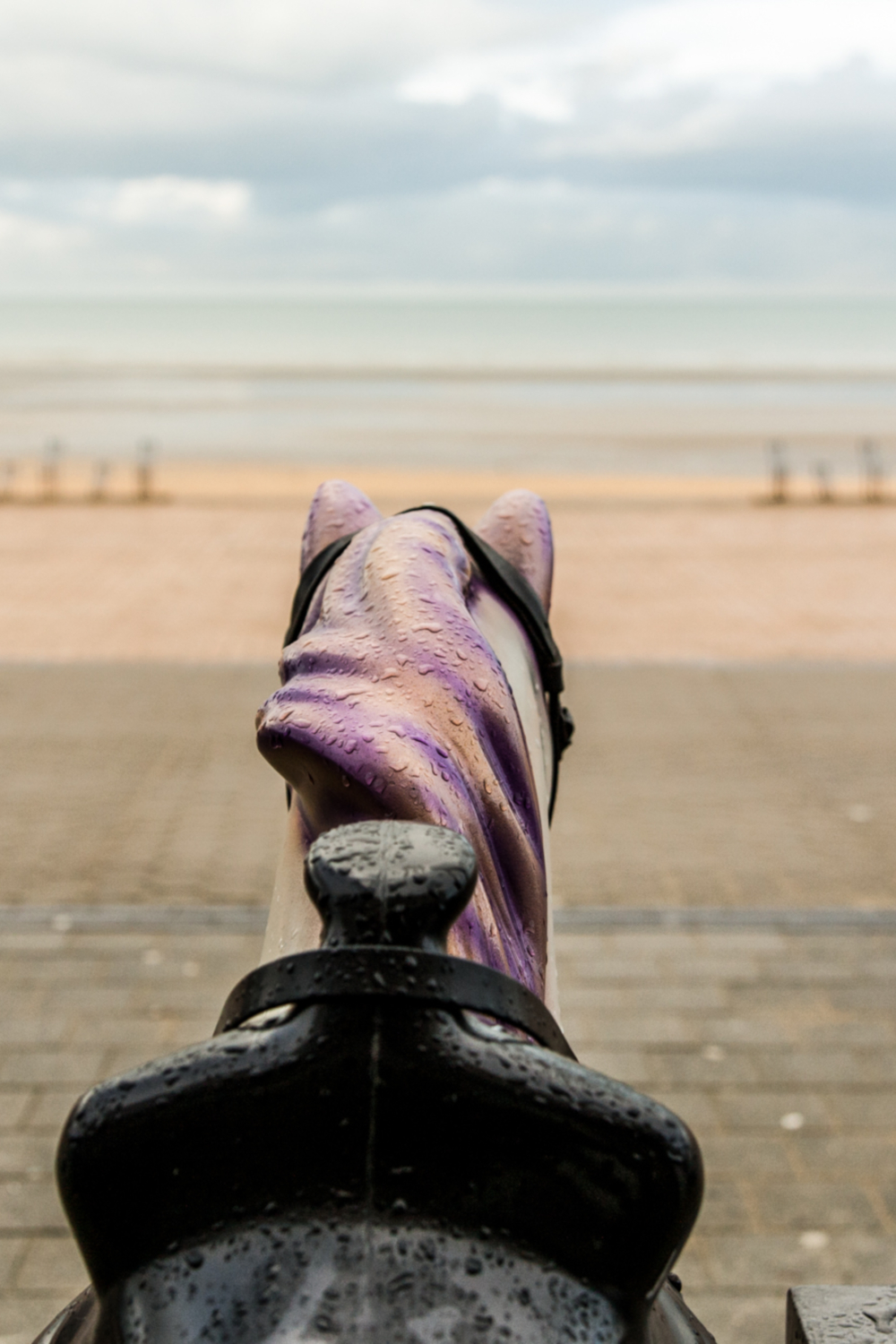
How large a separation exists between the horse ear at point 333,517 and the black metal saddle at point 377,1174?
1164 millimetres

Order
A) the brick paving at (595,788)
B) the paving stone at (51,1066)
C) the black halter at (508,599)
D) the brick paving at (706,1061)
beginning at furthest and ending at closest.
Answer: the brick paving at (595,788), the paving stone at (51,1066), the brick paving at (706,1061), the black halter at (508,599)

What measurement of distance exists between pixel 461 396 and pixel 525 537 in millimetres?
55095

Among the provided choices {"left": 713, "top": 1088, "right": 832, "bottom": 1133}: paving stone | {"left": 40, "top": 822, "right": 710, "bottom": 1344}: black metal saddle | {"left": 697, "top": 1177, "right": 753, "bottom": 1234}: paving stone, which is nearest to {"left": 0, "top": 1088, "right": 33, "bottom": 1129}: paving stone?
{"left": 697, "top": 1177, "right": 753, "bottom": 1234}: paving stone

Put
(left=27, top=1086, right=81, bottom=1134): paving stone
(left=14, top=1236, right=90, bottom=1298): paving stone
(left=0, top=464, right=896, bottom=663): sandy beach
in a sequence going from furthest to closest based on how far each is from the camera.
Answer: (left=0, top=464, right=896, bottom=663): sandy beach, (left=27, top=1086, right=81, bottom=1134): paving stone, (left=14, top=1236, right=90, bottom=1298): paving stone

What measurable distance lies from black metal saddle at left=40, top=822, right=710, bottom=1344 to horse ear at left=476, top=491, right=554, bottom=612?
3.94 ft

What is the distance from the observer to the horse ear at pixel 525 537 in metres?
1.95

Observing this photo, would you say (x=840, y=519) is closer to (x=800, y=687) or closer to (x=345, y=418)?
(x=800, y=687)

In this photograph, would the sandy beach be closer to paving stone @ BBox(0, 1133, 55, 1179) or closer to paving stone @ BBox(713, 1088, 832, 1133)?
paving stone @ BBox(713, 1088, 832, 1133)

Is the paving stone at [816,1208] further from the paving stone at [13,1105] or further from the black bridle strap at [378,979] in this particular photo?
the black bridle strap at [378,979]

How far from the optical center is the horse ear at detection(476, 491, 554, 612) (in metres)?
1.95

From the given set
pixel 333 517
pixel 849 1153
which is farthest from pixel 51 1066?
pixel 333 517

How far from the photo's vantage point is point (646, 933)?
20.9ft

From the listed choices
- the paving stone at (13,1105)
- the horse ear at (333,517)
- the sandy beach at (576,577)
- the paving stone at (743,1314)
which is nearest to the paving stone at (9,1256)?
the paving stone at (13,1105)

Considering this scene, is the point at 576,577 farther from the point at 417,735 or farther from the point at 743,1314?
the point at 417,735
